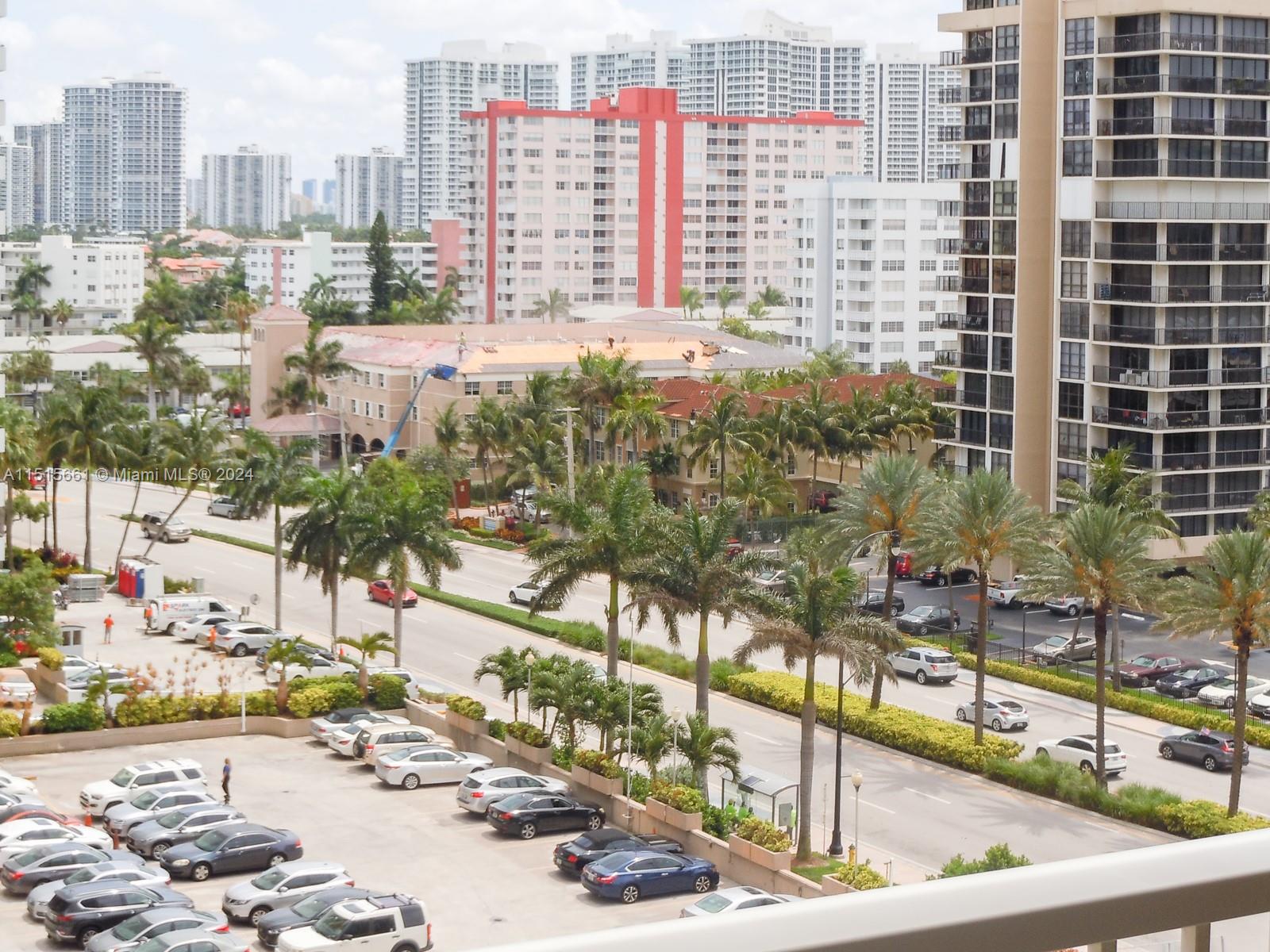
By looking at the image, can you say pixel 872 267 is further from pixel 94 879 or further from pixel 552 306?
pixel 94 879

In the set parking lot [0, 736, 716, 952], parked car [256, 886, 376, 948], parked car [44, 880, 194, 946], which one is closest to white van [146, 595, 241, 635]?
parking lot [0, 736, 716, 952]

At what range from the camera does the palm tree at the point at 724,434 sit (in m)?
56.2

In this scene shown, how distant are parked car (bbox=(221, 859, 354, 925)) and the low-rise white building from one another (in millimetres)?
101065

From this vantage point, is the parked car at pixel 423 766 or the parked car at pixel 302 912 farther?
the parked car at pixel 423 766

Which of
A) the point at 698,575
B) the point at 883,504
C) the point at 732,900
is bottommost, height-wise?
the point at 732,900

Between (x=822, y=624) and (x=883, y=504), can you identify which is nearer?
(x=822, y=624)

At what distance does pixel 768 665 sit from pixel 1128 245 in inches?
695

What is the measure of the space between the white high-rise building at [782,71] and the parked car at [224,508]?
107959 millimetres

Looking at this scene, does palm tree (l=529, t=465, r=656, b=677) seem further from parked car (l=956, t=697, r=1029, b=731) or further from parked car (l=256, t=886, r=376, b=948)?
parked car (l=256, t=886, r=376, b=948)

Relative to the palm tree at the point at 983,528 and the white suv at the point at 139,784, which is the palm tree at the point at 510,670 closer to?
the white suv at the point at 139,784

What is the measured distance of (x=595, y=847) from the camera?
2711 centimetres

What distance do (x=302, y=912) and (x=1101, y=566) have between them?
17.4 meters

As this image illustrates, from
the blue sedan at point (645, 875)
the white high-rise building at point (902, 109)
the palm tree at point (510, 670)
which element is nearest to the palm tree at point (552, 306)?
the white high-rise building at point (902, 109)

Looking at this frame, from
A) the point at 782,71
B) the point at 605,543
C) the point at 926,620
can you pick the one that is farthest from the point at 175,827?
the point at 782,71
